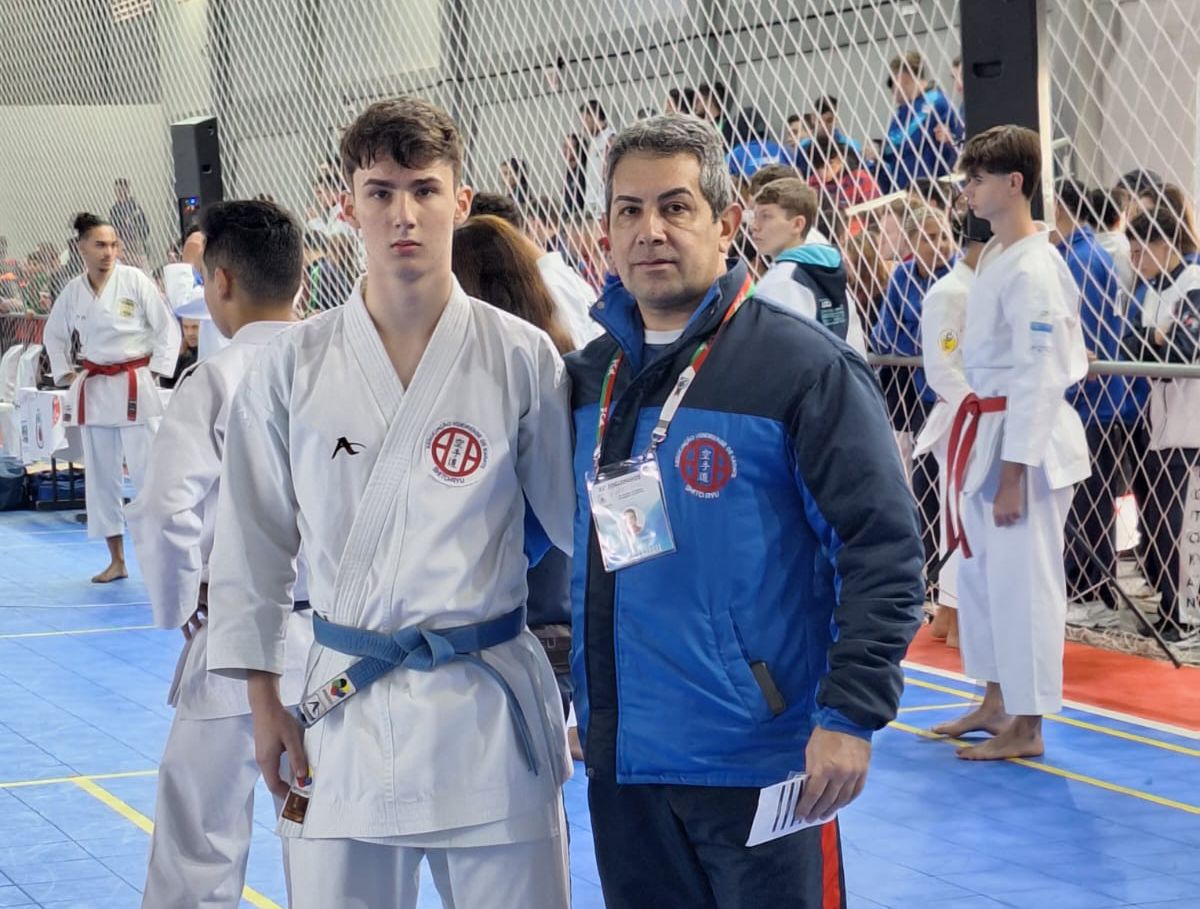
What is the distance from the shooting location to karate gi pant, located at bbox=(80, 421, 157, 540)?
343 inches

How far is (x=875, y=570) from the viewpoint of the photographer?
1997 mm

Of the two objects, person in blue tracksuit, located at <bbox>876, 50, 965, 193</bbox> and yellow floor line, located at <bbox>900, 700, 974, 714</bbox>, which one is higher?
person in blue tracksuit, located at <bbox>876, 50, 965, 193</bbox>

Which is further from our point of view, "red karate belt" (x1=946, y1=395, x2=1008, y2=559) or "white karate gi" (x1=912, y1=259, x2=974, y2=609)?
"white karate gi" (x1=912, y1=259, x2=974, y2=609)

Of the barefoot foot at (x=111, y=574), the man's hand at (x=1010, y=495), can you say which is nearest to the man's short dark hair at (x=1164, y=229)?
the man's hand at (x=1010, y=495)

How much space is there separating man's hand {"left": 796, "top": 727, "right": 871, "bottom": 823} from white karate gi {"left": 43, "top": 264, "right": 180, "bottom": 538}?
7310 millimetres

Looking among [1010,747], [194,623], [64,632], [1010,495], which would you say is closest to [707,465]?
[194,623]

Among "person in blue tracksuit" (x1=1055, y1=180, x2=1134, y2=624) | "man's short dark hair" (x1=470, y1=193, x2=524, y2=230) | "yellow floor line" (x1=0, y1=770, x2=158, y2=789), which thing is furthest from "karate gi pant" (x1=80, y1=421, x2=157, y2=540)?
"person in blue tracksuit" (x1=1055, y1=180, x2=1134, y2=624)

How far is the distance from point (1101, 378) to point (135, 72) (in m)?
8.17

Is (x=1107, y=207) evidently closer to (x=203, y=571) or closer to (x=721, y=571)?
(x=203, y=571)

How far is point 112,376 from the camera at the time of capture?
29.0 ft

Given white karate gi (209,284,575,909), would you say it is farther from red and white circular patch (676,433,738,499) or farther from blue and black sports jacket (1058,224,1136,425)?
blue and black sports jacket (1058,224,1136,425)

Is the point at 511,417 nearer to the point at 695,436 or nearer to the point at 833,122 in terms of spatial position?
the point at 695,436

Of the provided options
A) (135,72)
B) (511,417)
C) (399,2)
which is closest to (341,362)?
(511,417)

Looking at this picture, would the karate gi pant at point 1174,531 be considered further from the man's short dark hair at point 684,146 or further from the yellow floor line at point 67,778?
the man's short dark hair at point 684,146
